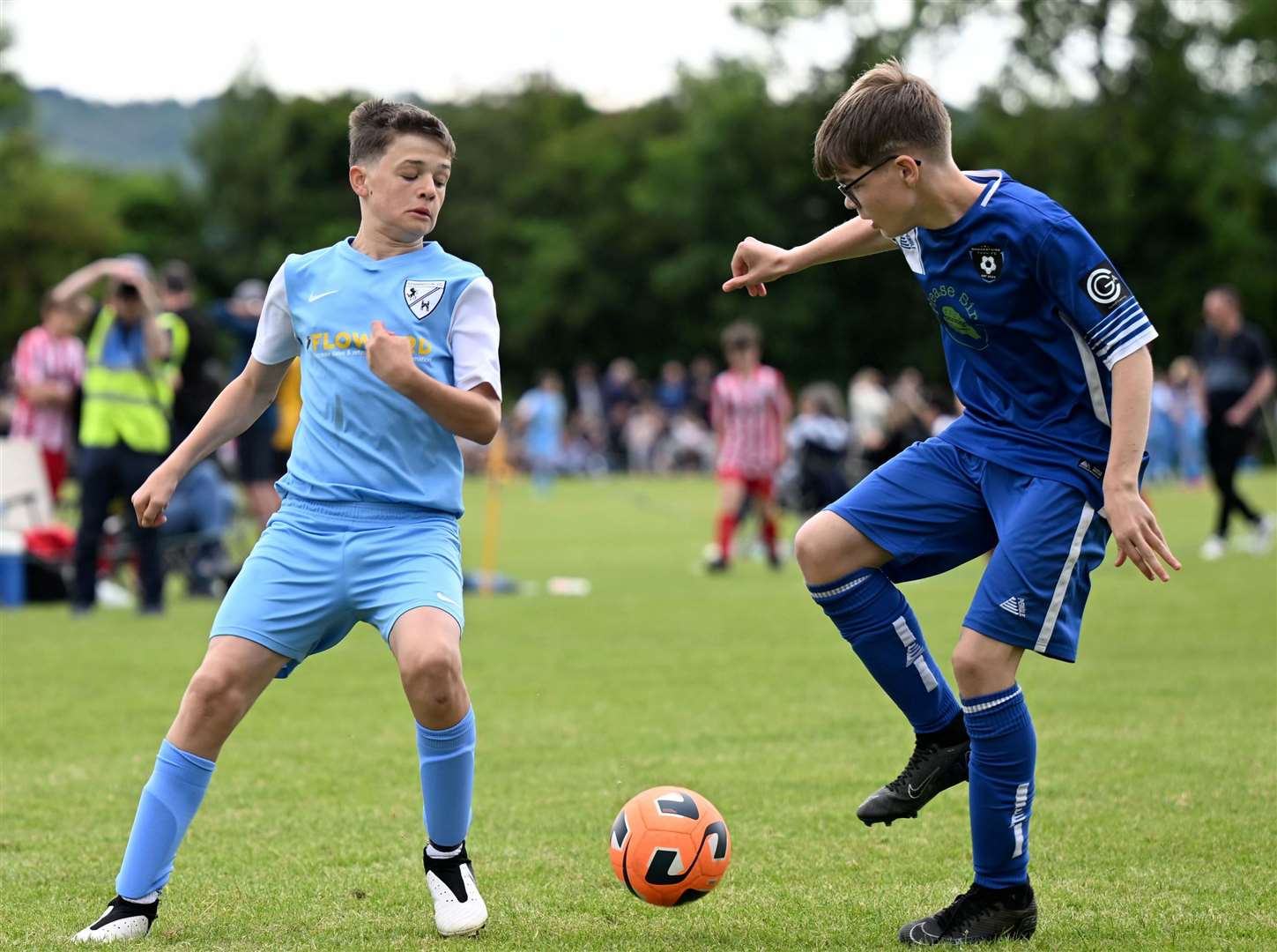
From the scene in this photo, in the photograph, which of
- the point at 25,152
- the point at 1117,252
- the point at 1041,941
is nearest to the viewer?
the point at 1041,941

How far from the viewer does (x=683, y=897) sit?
4.26 metres

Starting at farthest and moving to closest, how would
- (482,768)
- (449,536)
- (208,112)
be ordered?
(208,112) → (482,768) → (449,536)

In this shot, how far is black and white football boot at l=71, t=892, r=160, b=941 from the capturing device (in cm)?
401

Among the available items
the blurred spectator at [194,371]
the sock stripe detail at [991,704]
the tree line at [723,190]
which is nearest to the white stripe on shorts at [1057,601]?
the sock stripe detail at [991,704]

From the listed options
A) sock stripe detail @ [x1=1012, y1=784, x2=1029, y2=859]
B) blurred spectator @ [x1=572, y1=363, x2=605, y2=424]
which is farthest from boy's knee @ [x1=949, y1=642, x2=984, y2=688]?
blurred spectator @ [x1=572, y1=363, x2=605, y2=424]

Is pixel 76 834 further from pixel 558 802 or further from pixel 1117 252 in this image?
pixel 1117 252

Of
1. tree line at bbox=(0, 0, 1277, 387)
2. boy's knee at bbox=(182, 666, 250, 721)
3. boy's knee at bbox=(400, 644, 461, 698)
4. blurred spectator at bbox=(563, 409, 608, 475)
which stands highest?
tree line at bbox=(0, 0, 1277, 387)

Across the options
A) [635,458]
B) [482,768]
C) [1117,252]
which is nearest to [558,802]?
[482,768]

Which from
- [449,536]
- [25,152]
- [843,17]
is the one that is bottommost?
[449,536]

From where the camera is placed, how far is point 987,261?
4094 millimetres

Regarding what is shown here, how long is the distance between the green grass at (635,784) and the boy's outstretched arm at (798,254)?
5.66ft

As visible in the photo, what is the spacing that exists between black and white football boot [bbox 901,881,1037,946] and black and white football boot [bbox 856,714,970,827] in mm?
365

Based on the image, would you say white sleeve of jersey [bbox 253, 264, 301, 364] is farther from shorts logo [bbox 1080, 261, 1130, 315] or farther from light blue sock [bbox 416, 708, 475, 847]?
shorts logo [bbox 1080, 261, 1130, 315]

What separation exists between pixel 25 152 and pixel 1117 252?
1464 inches
